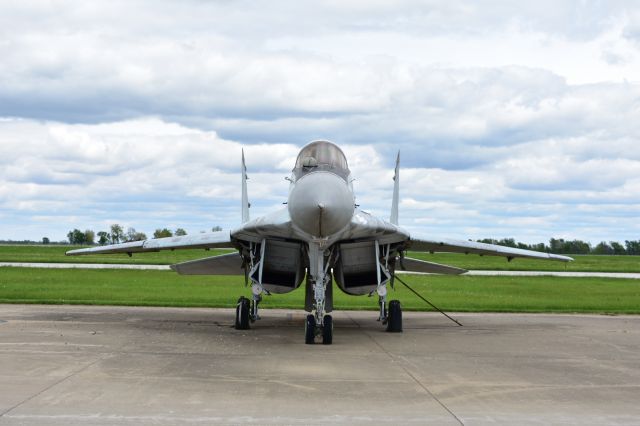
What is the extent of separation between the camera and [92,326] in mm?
14742

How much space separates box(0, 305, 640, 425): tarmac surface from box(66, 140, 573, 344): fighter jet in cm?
81

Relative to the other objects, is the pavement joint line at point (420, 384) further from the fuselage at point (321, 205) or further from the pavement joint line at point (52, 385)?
the pavement joint line at point (52, 385)

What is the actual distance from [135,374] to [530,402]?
440cm

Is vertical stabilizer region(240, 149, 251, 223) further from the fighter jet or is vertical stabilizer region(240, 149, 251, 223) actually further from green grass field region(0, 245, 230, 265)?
green grass field region(0, 245, 230, 265)

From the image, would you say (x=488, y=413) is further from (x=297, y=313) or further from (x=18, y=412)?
(x=297, y=313)

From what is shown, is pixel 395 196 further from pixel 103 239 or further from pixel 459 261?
pixel 103 239

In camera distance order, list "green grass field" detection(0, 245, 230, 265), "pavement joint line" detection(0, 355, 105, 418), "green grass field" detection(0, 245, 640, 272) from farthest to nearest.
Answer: "green grass field" detection(0, 245, 230, 265) < "green grass field" detection(0, 245, 640, 272) < "pavement joint line" detection(0, 355, 105, 418)

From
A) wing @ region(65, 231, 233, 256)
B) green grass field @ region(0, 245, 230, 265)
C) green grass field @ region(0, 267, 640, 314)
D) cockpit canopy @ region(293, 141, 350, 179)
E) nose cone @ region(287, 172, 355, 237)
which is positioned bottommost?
green grass field @ region(0, 267, 640, 314)

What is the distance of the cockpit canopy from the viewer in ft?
43.0

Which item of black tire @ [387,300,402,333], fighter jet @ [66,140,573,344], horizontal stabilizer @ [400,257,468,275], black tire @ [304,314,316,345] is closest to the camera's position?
fighter jet @ [66,140,573,344]

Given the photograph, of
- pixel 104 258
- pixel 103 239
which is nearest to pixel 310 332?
pixel 104 258

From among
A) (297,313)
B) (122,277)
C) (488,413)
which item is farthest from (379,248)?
(122,277)

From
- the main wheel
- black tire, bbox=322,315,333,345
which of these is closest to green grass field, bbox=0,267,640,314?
the main wheel

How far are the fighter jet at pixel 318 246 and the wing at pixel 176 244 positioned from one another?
22 mm
